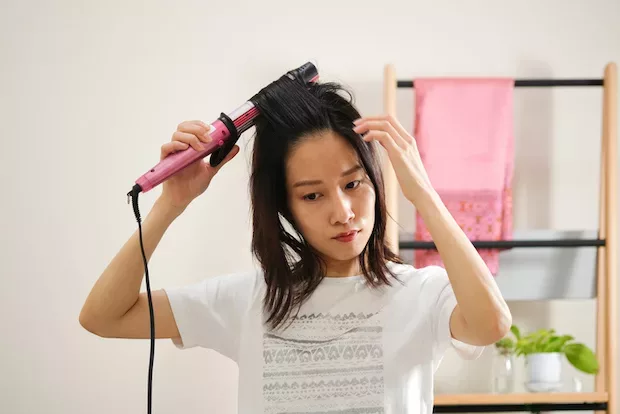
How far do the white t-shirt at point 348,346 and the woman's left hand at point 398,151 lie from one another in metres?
0.16

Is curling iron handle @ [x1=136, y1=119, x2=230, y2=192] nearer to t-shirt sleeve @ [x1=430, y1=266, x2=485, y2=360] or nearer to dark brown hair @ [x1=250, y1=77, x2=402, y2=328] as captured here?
dark brown hair @ [x1=250, y1=77, x2=402, y2=328]

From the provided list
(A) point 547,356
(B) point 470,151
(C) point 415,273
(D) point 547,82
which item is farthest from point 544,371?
(C) point 415,273

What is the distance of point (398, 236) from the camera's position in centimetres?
206

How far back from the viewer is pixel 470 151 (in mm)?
2055

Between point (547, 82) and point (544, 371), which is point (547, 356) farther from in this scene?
point (547, 82)

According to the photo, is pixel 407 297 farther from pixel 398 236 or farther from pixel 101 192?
pixel 101 192

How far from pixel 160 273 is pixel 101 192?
0.28 meters

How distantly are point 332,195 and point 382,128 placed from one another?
0.39 feet

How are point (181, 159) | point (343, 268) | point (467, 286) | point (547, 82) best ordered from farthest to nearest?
1. point (547, 82)
2. point (343, 268)
3. point (181, 159)
4. point (467, 286)

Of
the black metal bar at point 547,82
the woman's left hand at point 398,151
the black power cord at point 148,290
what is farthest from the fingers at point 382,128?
the black metal bar at point 547,82

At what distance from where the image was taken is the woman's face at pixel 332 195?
3.59ft

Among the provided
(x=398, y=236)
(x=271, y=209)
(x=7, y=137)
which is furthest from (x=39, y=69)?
(x=271, y=209)

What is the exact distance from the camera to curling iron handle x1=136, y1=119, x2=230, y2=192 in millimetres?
1075

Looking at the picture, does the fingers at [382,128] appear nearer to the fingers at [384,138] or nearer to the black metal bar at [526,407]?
the fingers at [384,138]
